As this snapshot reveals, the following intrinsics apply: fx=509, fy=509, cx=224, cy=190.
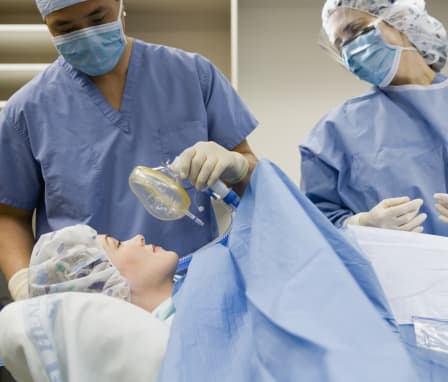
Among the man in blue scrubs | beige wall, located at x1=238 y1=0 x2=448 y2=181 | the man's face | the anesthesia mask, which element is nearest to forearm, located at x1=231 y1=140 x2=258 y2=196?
the man in blue scrubs

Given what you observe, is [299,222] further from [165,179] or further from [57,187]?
[57,187]

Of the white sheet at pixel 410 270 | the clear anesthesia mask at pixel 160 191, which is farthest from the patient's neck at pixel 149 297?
the white sheet at pixel 410 270

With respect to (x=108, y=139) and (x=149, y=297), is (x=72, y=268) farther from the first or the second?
(x=108, y=139)

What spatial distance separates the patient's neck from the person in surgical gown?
1.80 ft

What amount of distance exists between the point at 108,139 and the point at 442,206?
0.87 metres

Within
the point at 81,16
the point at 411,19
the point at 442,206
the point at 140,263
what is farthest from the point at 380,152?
the point at 81,16

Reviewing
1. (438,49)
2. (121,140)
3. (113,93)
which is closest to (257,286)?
(121,140)

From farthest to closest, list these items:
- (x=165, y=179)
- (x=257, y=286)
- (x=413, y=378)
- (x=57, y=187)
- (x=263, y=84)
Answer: (x=263, y=84)
(x=57, y=187)
(x=165, y=179)
(x=257, y=286)
(x=413, y=378)

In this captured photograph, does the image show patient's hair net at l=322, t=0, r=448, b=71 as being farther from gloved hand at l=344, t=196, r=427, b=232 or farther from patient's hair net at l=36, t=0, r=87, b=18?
patient's hair net at l=36, t=0, r=87, b=18

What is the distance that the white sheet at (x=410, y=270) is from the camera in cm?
94

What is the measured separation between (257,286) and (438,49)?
3.48 feet

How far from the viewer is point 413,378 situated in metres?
0.66

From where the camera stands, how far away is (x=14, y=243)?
4.41 ft

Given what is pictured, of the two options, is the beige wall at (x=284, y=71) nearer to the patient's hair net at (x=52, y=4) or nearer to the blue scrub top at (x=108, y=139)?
the blue scrub top at (x=108, y=139)
